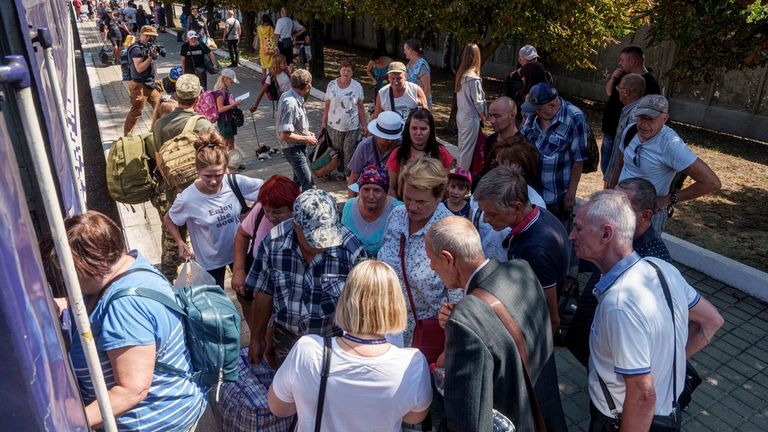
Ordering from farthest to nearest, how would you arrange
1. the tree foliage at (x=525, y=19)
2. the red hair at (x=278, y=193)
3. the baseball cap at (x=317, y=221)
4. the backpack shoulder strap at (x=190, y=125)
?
the tree foliage at (x=525, y=19), the backpack shoulder strap at (x=190, y=125), the red hair at (x=278, y=193), the baseball cap at (x=317, y=221)

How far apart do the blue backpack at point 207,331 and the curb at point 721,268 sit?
15.9ft

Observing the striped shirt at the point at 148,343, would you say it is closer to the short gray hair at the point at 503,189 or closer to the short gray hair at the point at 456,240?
the short gray hair at the point at 456,240

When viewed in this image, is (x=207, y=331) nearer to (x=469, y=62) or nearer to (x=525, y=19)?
(x=469, y=62)

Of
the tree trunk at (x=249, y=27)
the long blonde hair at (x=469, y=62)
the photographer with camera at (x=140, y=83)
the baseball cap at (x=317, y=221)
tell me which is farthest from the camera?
the tree trunk at (x=249, y=27)

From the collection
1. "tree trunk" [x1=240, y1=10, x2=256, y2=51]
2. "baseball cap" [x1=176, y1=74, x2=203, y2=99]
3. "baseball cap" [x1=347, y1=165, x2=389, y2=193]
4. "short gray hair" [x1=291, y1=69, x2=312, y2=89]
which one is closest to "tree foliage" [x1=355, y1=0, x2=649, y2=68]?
"short gray hair" [x1=291, y1=69, x2=312, y2=89]

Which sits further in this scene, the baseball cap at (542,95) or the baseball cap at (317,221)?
the baseball cap at (542,95)

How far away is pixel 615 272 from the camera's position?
2316 millimetres

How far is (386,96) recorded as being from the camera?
644cm

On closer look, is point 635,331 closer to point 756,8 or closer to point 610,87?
point 756,8

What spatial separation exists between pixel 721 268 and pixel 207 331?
198 inches

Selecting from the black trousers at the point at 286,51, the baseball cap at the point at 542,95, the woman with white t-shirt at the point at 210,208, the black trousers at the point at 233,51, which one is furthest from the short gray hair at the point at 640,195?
the black trousers at the point at 233,51

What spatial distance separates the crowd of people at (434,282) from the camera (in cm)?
205

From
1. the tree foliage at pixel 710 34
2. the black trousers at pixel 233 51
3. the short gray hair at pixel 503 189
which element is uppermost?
the tree foliage at pixel 710 34

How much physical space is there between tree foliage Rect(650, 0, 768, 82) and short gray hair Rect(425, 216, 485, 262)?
4016 millimetres
